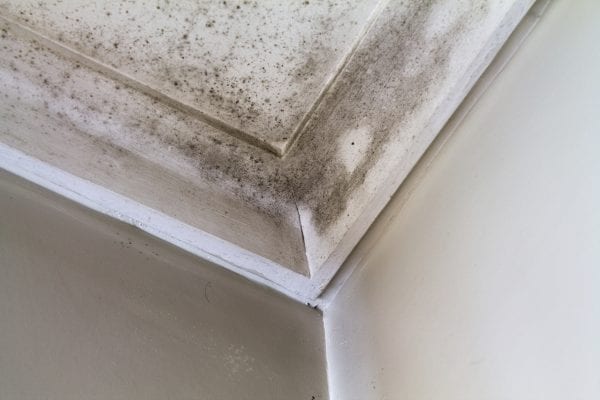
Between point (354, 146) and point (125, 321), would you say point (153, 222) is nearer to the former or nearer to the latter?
point (125, 321)

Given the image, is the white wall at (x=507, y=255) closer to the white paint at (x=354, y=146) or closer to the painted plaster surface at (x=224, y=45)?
the white paint at (x=354, y=146)

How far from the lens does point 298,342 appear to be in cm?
108

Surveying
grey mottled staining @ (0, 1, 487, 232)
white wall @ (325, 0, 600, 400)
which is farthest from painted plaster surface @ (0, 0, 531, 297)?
white wall @ (325, 0, 600, 400)

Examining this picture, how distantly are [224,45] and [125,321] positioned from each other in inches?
24.5

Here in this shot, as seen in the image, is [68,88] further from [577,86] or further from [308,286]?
[577,86]

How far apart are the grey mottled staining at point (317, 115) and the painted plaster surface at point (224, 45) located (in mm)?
28

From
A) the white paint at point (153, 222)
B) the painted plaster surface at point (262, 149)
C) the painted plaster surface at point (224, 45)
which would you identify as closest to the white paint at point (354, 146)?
the painted plaster surface at point (262, 149)

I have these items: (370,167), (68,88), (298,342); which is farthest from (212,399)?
(68,88)

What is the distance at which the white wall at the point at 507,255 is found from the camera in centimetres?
56

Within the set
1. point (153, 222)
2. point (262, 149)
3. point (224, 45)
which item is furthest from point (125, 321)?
point (224, 45)

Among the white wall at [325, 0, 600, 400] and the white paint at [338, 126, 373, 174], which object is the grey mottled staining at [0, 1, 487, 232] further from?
the white wall at [325, 0, 600, 400]

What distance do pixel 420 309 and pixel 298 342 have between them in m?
0.35

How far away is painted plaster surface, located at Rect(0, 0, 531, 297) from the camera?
0.97 meters

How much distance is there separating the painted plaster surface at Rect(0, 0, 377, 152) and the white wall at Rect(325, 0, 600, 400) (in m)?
0.36
